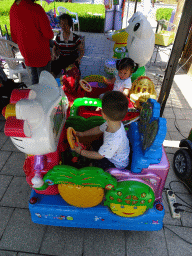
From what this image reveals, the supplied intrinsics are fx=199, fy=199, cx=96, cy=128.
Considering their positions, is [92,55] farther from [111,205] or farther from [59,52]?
[111,205]

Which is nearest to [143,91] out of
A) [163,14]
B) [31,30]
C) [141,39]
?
[141,39]

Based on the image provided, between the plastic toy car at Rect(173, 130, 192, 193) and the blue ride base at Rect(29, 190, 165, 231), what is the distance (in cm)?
65

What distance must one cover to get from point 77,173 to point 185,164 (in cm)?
127

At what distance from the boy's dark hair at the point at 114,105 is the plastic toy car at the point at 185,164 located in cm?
117

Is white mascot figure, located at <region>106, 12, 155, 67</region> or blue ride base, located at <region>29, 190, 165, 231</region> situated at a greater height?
white mascot figure, located at <region>106, 12, 155, 67</region>

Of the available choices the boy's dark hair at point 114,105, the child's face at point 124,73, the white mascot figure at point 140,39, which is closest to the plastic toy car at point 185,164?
the child's face at point 124,73

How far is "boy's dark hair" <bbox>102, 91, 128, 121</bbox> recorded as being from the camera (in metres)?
1.26

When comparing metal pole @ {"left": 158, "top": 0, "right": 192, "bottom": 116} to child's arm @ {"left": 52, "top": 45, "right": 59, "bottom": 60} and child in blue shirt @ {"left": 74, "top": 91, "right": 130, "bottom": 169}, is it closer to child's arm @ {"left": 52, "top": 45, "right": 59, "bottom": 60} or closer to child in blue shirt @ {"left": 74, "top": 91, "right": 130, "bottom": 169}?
child in blue shirt @ {"left": 74, "top": 91, "right": 130, "bottom": 169}

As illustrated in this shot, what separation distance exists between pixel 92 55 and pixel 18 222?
4.73 m

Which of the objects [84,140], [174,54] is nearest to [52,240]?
[84,140]

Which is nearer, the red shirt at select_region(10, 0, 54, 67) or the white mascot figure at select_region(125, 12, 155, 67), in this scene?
the red shirt at select_region(10, 0, 54, 67)

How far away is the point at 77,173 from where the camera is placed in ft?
4.51

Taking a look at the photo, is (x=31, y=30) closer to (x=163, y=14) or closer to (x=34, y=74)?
(x=34, y=74)

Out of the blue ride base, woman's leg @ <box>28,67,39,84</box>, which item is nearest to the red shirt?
woman's leg @ <box>28,67,39,84</box>
